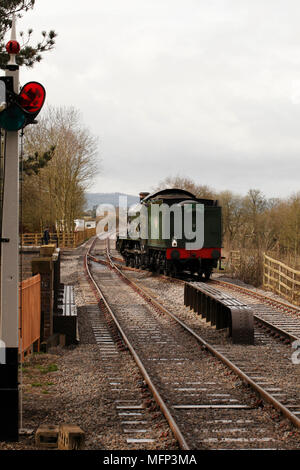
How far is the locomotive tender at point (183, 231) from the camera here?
20.3 meters

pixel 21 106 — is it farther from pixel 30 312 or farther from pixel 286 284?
pixel 286 284

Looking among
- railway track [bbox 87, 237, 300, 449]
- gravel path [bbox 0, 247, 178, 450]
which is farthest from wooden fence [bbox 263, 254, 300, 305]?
gravel path [bbox 0, 247, 178, 450]

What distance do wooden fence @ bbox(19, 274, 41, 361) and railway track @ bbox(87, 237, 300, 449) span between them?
170 cm

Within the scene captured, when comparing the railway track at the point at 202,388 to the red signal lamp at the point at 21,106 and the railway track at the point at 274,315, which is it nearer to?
the railway track at the point at 274,315

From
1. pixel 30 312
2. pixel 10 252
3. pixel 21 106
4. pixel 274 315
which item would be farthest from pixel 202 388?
pixel 274 315

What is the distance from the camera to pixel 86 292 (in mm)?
18719

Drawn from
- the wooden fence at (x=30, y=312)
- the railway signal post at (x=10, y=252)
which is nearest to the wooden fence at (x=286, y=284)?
the wooden fence at (x=30, y=312)

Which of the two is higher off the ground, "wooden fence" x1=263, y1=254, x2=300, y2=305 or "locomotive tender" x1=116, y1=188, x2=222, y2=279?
"locomotive tender" x1=116, y1=188, x2=222, y2=279

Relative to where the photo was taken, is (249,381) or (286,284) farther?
(286,284)

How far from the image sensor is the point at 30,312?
8898mm

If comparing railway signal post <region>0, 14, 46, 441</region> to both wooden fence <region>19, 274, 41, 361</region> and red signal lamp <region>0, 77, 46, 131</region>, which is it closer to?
red signal lamp <region>0, 77, 46, 131</region>

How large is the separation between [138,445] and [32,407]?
1791 millimetres

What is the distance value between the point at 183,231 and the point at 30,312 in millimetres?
12103

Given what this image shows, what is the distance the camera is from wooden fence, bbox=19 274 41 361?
833 centimetres
